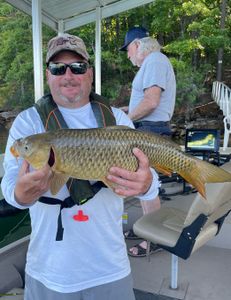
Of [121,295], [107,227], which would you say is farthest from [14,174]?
[121,295]

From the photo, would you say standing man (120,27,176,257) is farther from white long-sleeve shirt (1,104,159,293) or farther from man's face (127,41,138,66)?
white long-sleeve shirt (1,104,159,293)

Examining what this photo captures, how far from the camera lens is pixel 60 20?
5.62 meters

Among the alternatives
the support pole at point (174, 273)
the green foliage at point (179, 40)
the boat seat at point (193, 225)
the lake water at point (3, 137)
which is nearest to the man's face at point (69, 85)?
the boat seat at point (193, 225)

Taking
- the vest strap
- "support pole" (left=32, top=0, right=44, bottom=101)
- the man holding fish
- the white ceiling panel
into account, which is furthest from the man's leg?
the white ceiling panel

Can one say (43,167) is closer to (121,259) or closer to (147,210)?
(121,259)

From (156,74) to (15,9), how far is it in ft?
7.55

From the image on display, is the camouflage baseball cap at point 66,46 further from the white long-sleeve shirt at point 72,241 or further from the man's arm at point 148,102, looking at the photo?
the man's arm at point 148,102

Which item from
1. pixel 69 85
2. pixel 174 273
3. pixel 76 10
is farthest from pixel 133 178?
pixel 76 10

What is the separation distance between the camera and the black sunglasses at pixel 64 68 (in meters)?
1.76

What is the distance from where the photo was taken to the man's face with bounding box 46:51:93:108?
5.72 ft

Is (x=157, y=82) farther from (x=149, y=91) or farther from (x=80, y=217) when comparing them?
(x=80, y=217)

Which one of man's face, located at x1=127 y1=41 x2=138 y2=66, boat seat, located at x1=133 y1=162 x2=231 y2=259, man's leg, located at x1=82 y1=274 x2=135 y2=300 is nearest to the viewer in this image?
man's leg, located at x1=82 y1=274 x2=135 y2=300

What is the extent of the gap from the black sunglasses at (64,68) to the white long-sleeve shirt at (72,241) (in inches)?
6.6

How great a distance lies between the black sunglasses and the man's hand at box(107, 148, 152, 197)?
51cm
